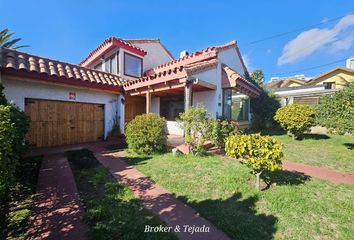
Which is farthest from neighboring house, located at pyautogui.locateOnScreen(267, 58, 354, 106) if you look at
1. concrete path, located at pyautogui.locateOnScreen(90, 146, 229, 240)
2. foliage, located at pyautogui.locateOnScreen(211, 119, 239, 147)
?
concrete path, located at pyautogui.locateOnScreen(90, 146, 229, 240)

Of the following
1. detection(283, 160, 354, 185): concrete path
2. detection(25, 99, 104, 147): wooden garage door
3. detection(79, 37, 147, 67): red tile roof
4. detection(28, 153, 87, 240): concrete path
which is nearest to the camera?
detection(28, 153, 87, 240): concrete path

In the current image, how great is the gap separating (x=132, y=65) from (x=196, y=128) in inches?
303

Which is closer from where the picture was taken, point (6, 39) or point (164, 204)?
point (164, 204)

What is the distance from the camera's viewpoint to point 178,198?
12.6 feet

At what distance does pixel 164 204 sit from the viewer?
142 inches

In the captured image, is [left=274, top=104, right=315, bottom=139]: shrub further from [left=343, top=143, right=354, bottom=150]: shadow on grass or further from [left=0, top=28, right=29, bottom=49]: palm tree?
[left=0, top=28, right=29, bottom=49]: palm tree

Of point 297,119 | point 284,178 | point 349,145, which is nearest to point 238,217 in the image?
point 284,178

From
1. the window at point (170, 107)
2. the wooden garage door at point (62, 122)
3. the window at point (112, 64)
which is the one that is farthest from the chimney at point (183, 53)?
the wooden garage door at point (62, 122)

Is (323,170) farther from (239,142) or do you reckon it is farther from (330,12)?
(330,12)

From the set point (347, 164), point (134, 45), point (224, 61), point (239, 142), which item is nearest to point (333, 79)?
point (224, 61)

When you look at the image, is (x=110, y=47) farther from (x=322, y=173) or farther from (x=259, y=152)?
(x=322, y=173)

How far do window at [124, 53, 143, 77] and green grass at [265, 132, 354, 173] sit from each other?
992 centimetres

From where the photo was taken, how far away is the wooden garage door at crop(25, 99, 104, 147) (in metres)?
7.80

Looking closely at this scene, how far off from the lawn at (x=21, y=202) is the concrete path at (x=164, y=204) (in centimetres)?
184
